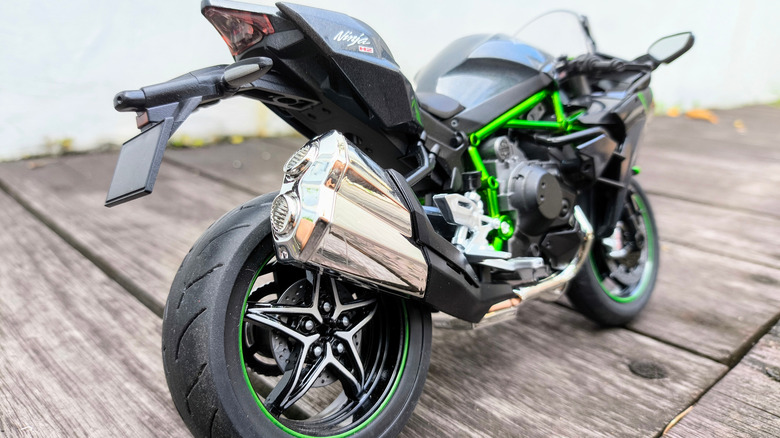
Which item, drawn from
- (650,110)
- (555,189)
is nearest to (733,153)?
(650,110)

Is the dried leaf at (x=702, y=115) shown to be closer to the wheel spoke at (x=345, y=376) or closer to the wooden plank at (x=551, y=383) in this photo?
the wooden plank at (x=551, y=383)

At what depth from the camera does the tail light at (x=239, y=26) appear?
1.41m

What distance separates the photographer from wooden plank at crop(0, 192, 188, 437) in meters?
1.78

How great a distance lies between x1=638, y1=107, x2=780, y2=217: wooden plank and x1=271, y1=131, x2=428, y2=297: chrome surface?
11.1ft

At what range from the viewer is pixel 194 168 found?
437 centimetres

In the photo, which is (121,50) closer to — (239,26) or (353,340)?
(239,26)

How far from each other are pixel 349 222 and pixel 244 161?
3.32 metres

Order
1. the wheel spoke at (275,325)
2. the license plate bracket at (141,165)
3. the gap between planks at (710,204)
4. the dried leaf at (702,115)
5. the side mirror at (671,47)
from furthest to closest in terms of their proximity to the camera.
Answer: the dried leaf at (702,115) < the gap between planks at (710,204) < the side mirror at (671,47) < the wheel spoke at (275,325) < the license plate bracket at (141,165)

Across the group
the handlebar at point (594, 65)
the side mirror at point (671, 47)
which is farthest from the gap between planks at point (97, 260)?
the side mirror at point (671, 47)

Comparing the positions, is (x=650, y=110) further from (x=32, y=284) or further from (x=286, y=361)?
(x=32, y=284)

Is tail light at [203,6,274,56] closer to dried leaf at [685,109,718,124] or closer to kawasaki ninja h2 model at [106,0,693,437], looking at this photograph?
kawasaki ninja h2 model at [106,0,693,437]

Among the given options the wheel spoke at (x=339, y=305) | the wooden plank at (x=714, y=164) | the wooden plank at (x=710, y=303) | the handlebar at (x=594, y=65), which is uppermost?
the handlebar at (x=594, y=65)

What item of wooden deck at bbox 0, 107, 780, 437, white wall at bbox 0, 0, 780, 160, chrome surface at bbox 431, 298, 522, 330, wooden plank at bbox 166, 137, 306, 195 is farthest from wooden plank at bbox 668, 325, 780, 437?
white wall at bbox 0, 0, 780, 160

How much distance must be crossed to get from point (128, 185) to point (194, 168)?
10.5ft
